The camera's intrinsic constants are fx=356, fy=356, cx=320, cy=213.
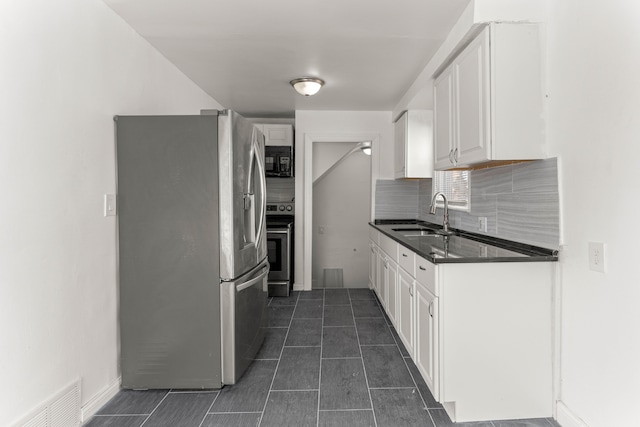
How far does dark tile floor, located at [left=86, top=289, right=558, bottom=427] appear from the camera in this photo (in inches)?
75.2

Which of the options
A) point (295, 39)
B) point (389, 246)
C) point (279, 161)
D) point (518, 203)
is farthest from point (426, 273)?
point (279, 161)

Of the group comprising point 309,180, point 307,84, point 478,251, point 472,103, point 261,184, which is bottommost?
point 478,251

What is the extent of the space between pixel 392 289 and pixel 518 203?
1.30 m

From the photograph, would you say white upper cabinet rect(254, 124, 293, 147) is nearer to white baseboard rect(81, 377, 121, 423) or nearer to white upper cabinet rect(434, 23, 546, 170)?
white upper cabinet rect(434, 23, 546, 170)

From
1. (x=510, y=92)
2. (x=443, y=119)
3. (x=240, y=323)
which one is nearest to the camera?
(x=510, y=92)

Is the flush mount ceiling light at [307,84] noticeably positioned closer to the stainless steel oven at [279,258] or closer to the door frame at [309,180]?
the door frame at [309,180]

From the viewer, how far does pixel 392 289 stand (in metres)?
3.11

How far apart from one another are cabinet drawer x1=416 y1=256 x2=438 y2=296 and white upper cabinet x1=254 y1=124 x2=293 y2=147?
2943mm

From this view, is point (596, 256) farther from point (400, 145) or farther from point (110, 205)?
point (400, 145)

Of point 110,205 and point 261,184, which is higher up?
point 261,184

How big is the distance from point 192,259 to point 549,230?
2.06m

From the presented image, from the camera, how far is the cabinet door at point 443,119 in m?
2.45

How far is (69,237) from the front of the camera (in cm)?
181

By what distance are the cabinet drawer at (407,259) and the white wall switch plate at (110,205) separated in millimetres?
1927
